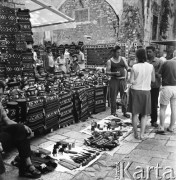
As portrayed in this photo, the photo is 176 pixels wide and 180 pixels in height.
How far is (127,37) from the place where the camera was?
48.3 feet

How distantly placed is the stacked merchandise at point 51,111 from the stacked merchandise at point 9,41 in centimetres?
154

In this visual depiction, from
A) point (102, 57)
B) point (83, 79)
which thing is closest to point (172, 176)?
point (83, 79)

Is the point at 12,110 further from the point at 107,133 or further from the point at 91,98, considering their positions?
the point at 91,98

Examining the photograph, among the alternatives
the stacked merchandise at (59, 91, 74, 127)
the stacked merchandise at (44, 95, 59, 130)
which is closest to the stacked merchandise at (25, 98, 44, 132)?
the stacked merchandise at (44, 95, 59, 130)

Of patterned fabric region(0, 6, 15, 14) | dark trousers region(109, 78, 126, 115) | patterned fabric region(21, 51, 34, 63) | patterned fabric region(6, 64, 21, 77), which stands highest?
patterned fabric region(0, 6, 15, 14)

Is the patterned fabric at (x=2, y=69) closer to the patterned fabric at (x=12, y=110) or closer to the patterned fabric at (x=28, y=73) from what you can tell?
the patterned fabric at (x=28, y=73)

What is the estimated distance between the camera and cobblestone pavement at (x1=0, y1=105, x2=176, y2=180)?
369 cm

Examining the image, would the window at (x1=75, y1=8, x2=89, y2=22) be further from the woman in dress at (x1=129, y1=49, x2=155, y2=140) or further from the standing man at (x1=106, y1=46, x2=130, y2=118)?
the woman in dress at (x1=129, y1=49, x2=155, y2=140)

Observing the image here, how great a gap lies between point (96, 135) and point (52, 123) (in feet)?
3.39

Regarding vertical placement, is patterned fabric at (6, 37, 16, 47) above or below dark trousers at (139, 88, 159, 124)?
above

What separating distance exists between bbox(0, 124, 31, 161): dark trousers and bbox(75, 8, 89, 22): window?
13521 mm

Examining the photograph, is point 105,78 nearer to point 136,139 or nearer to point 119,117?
point 119,117

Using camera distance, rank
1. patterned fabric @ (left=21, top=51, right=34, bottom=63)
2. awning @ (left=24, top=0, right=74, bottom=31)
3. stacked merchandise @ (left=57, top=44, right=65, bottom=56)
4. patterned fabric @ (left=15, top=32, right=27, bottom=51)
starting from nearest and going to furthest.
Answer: patterned fabric @ (left=15, top=32, right=27, bottom=51), patterned fabric @ (left=21, top=51, right=34, bottom=63), awning @ (left=24, top=0, right=74, bottom=31), stacked merchandise @ (left=57, top=44, right=65, bottom=56)

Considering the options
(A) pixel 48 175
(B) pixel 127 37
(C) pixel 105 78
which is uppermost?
(B) pixel 127 37
